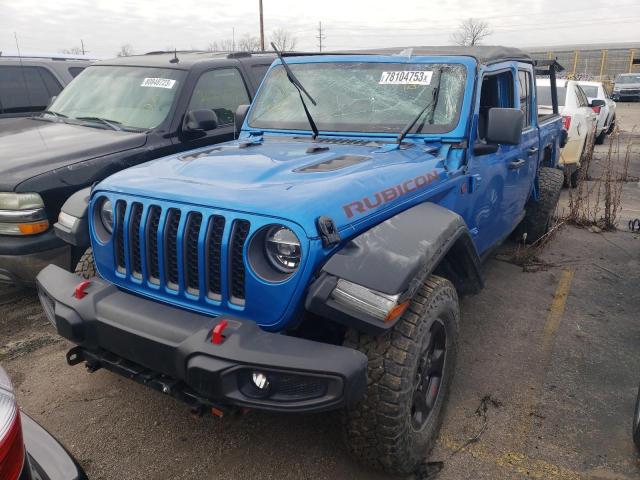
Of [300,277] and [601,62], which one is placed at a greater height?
[601,62]

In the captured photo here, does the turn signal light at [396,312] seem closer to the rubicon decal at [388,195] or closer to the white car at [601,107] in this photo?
the rubicon decal at [388,195]

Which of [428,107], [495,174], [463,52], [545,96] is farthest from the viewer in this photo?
[545,96]

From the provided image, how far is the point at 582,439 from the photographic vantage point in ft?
9.22

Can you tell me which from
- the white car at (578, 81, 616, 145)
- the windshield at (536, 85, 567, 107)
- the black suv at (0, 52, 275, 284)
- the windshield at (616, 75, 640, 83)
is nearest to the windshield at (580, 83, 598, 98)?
the white car at (578, 81, 616, 145)

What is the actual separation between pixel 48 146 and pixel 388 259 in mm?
3508

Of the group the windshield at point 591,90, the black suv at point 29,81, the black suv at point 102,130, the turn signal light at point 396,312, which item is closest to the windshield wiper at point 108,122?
the black suv at point 102,130

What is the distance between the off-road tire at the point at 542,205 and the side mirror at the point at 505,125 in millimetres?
2388

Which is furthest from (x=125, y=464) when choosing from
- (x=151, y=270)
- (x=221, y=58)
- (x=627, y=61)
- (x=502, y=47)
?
(x=627, y=61)

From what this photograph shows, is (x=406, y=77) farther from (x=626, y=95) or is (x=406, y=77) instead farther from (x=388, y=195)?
(x=626, y=95)

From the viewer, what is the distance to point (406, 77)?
11.6ft

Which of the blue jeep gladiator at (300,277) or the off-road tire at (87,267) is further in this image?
the off-road tire at (87,267)

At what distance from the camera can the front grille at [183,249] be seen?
90.0 inches

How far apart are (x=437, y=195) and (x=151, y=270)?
1.60m

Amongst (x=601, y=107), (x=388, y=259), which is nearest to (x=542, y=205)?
(x=388, y=259)
